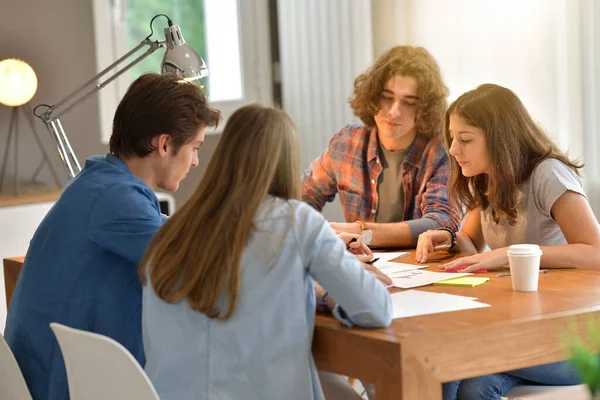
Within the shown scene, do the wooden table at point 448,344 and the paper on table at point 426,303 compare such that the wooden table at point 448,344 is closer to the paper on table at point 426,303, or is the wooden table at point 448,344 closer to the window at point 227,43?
the paper on table at point 426,303

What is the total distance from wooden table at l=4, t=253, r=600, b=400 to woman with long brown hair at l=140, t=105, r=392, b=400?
0.04 meters

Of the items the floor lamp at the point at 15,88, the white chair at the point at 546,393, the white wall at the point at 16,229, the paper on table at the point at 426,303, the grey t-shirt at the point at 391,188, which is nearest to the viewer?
the paper on table at the point at 426,303

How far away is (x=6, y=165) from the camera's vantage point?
421cm

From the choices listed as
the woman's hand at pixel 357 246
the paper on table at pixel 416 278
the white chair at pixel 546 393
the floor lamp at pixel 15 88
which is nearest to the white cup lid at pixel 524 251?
the paper on table at pixel 416 278

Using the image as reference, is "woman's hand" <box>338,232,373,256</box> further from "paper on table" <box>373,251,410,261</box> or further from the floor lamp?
the floor lamp

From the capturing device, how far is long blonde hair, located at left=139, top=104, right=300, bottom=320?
1646 mm

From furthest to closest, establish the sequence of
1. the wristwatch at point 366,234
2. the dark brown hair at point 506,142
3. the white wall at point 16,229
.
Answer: the white wall at point 16,229, the wristwatch at point 366,234, the dark brown hair at point 506,142

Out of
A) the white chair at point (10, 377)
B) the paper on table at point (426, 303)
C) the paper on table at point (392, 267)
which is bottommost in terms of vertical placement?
the white chair at point (10, 377)

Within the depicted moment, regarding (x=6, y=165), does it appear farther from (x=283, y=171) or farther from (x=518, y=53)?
(x=283, y=171)

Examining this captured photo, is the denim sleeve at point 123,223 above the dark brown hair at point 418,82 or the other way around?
the other way around

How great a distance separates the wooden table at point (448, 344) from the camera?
1.59 m

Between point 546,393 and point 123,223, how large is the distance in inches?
39.8

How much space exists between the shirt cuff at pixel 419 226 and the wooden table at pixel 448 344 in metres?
0.88

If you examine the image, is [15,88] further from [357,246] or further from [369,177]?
[357,246]
